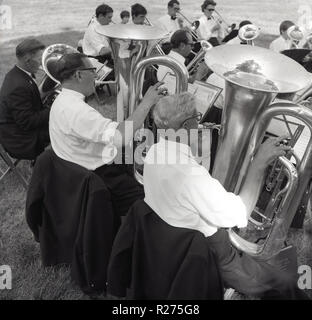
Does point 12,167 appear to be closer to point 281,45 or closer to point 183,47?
point 183,47

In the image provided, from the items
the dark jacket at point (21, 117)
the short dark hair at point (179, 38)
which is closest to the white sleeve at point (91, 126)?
the dark jacket at point (21, 117)

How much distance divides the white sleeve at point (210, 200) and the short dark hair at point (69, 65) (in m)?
1.02

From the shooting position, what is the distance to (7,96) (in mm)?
3170

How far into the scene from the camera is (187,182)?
5.01 feet

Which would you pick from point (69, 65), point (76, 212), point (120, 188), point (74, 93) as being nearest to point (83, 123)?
point (74, 93)

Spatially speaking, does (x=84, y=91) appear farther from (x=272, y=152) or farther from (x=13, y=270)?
(x=13, y=270)

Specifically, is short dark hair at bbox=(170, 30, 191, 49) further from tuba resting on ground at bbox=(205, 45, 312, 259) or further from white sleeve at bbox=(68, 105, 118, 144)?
white sleeve at bbox=(68, 105, 118, 144)

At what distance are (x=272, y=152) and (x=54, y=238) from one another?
1.40m

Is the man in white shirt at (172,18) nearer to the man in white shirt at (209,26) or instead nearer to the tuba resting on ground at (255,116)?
the man in white shirt at (209,26)

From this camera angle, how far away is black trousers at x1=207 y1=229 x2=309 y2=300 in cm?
179

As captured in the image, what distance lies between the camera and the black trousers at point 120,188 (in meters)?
2.50

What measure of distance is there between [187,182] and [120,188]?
3.50 ft
